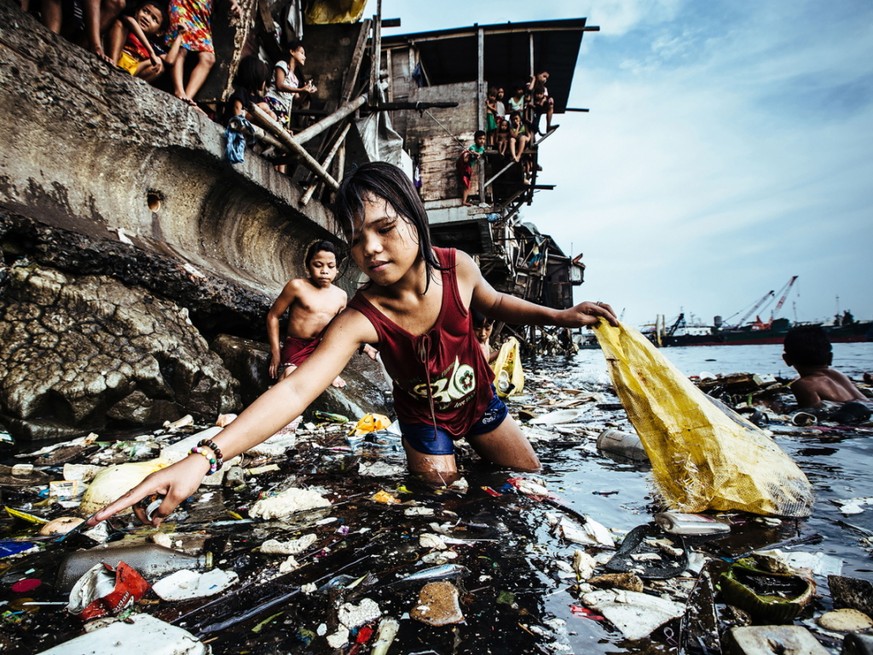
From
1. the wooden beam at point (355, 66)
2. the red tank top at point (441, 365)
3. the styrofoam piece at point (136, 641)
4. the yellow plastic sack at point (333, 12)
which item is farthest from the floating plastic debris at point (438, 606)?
the yellow plastic sack at point (333, 12)

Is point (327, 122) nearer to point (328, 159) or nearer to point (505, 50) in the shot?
point (328, 159)

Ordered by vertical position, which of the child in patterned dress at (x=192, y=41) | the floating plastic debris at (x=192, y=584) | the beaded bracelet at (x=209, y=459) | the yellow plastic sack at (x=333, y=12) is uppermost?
the yellow plastic sack at (x=333, y=12)

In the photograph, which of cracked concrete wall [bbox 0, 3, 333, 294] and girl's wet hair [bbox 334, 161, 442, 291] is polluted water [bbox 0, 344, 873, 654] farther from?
cracked concrete wall [bbox 0, 3, 333, 294]

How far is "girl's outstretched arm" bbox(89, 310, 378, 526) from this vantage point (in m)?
1.15

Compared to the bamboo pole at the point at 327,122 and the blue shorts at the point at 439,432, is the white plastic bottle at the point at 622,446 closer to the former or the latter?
the blue shorts at the point at 439,432

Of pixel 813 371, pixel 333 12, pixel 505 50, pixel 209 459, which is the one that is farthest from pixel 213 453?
pixel 505 50

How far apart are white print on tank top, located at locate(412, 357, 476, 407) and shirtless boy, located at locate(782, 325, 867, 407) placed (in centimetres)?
354

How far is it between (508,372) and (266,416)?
515cm

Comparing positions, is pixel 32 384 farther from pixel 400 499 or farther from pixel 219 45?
pixel 219 45

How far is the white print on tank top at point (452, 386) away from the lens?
7.54ft

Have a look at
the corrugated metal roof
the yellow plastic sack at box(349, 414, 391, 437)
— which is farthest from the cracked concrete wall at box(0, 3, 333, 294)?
the corrugated metal roof

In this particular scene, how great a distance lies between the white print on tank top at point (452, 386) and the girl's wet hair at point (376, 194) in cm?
78

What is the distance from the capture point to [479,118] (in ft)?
39.6

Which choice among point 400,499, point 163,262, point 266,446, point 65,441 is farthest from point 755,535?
point 163,262
